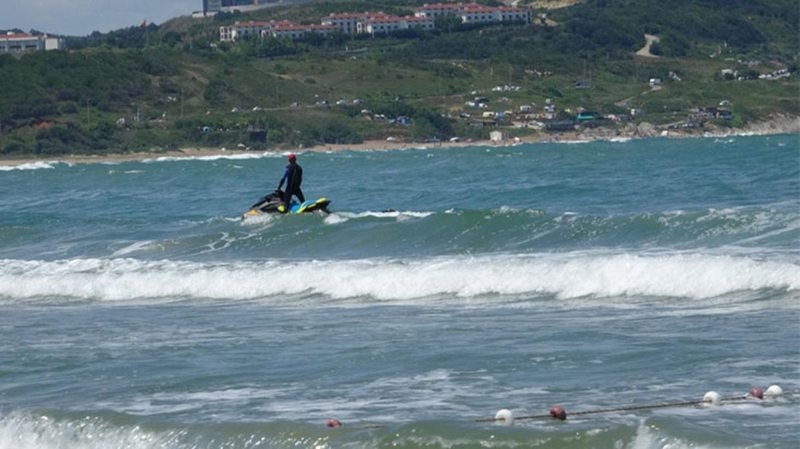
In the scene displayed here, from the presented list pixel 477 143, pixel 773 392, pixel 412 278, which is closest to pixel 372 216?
pixel 412 278

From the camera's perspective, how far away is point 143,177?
6850cm

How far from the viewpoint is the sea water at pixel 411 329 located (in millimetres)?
13219

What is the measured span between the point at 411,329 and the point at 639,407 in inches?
206

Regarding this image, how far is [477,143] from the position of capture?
114 m

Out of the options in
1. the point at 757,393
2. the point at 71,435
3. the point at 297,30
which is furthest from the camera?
the point at 297,30

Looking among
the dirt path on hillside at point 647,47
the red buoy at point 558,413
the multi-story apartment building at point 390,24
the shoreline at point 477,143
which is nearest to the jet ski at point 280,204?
the red buoy at point 558,413

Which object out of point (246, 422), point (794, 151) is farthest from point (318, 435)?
point (794, 151)

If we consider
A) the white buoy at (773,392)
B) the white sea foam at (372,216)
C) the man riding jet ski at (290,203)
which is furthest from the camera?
→ the man riding jet ski at (290,203)

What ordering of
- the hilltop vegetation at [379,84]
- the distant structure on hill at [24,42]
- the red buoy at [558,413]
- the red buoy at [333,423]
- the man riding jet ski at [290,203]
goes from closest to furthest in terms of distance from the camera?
the red buoy at [558,413] → the red buoy at [333,423] → the man riding jet ski at [290,203] → the hilltop vegetation at [379,84] → the distant structure on hill at [24,42]

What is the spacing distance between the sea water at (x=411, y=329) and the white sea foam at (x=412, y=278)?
0.16 ft

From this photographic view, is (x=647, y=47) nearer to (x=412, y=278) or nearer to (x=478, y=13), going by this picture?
(x=478, y=13)

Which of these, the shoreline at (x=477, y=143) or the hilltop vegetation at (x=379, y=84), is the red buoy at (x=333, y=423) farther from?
the hilltop vegetation at (x=379, y=84)

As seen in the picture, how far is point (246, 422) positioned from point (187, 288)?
1072 cm

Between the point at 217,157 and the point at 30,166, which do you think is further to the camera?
the point at 217,157
